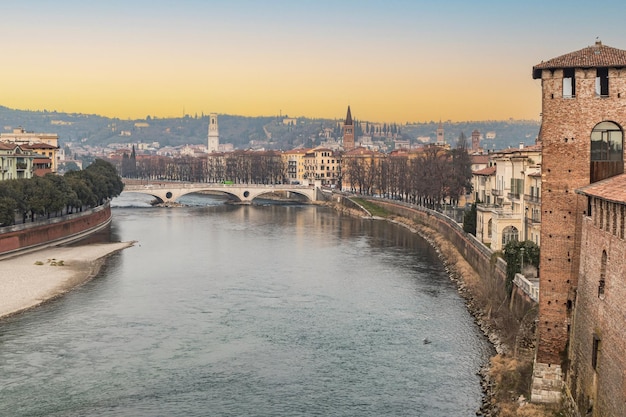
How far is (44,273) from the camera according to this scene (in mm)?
51656

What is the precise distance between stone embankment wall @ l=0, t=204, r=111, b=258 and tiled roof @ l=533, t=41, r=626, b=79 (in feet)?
142

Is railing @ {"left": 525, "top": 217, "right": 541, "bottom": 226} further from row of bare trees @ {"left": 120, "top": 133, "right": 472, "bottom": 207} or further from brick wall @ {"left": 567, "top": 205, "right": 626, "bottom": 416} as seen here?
row of bare trees @ {"left": 120, "top": 133, "right": 472, "bottom": 207}

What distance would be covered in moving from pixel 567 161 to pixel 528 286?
963cm

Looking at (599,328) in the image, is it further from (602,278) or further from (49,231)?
(49,231)

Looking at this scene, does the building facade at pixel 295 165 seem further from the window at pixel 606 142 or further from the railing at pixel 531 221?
the window at pixel 606 142

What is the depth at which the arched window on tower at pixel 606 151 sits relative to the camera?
78.4 feet

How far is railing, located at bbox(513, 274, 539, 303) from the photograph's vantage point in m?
31.3

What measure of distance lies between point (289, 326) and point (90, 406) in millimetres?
12335

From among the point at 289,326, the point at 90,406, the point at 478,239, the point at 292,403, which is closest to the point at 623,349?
the point at 292,403

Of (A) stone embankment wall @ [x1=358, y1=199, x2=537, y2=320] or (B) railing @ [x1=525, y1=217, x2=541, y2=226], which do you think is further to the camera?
(B) railing @ [x1=525, y1=217, x2=541, y2=226]

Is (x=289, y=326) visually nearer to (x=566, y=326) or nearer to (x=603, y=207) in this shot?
(x=566, y=326)

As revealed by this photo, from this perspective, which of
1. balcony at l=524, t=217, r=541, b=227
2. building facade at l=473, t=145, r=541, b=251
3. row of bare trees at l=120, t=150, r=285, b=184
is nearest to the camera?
balcony at l=524, t=217, r=541, b=227

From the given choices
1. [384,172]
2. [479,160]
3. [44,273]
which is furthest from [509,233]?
[384,172]

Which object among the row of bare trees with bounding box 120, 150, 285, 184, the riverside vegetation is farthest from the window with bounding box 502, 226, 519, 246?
the row of bare trees with bounding box 120, 150, 285, 184
